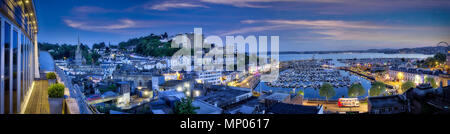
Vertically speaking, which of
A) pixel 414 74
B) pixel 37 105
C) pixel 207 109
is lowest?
pixel 207 109

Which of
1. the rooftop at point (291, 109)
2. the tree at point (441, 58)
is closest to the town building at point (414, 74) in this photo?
the tree at point (441, 58)

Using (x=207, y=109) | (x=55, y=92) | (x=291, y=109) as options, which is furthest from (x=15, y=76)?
(x=291, y=109)

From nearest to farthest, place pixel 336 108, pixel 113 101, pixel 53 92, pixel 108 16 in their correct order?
pixel 53 92, pixel 108 16, pixel 113 101, pixel 336 108

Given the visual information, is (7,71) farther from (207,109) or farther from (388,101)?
(388,101)

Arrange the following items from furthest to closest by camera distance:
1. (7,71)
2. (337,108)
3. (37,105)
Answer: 1. (337,108)
2. (37,105)
3. (7,71)

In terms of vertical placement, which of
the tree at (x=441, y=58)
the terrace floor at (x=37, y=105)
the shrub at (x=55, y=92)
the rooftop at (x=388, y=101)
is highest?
the tree at (x=441, y=58)

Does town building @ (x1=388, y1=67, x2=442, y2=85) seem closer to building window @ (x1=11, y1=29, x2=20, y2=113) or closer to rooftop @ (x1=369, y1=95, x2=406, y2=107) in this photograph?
rooftop @ (x1=369, y1=95, x2=406, y2=107)

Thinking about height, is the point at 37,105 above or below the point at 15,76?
below

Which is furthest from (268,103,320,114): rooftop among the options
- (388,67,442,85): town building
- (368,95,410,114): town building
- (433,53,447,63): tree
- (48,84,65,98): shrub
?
(433,53,447,63): tree

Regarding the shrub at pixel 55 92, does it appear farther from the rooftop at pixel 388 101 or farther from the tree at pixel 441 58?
the tree at pixel 441 58
